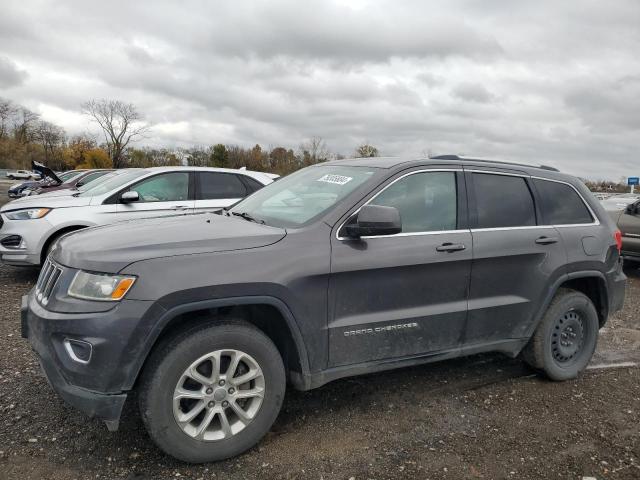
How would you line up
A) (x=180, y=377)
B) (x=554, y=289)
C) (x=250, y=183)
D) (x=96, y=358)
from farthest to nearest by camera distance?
(x=250, y=183) < (x=554, y=289) < (x=180, y=377) < (x=96, y=358)

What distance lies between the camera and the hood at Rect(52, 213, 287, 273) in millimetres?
2736

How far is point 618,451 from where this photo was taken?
3.24 m

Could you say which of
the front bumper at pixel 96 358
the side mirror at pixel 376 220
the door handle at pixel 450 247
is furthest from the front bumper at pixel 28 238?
the door handle at pixel 450 247

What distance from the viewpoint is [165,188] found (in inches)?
296

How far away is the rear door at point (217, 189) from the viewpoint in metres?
7.68

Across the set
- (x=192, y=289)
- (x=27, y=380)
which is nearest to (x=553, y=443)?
(x=192, y=289)

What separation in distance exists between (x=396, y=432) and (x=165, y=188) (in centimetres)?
537

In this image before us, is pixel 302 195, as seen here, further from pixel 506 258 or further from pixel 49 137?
pixel 49 137

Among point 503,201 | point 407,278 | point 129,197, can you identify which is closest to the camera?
point 407,278

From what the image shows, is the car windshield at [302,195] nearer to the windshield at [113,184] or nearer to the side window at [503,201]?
the side window at [503,201]

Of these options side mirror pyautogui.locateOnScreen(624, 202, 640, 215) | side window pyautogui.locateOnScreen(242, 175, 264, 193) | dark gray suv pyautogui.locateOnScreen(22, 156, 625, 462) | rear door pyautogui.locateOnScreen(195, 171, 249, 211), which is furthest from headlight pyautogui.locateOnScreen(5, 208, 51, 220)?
side mirror pyautogui.locateOnScreen(624, 202, 640, 215)

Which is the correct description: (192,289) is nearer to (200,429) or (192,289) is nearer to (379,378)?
(200,429)

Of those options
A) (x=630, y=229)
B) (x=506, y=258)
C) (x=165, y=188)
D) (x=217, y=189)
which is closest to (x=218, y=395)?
(x=506, y=258)

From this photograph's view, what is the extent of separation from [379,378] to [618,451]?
5.70 feet
